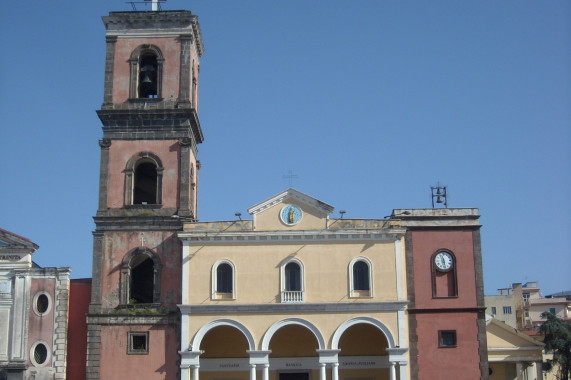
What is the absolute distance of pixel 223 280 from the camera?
35.3m

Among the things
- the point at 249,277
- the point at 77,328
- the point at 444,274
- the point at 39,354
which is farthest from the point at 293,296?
the point at 39,354

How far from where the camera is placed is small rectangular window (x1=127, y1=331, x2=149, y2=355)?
113 feet

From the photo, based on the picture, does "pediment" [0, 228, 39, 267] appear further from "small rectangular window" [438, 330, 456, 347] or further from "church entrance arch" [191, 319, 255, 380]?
"small rectangular window" [438, 330, 456, 347]

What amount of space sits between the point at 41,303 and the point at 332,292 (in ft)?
43.7

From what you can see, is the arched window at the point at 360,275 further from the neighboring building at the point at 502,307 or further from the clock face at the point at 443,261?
the neighboring building at the point at 502,307

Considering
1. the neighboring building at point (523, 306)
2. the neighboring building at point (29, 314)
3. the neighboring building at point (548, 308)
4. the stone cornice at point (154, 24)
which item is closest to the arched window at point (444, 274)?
the stone cornice at point (154, 24)

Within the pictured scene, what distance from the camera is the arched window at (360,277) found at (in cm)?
3512

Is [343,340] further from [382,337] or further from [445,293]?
[445,293]

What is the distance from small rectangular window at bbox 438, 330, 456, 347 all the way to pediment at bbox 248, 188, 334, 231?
7185 mm

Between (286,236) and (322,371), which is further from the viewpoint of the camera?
(286,236)

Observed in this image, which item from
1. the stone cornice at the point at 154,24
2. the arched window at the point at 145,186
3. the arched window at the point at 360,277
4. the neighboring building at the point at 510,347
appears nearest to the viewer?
the arched window at the point at 360,277

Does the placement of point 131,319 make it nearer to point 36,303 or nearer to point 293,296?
point 36,303

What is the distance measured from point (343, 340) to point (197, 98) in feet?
47.2

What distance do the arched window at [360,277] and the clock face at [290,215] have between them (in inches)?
127
